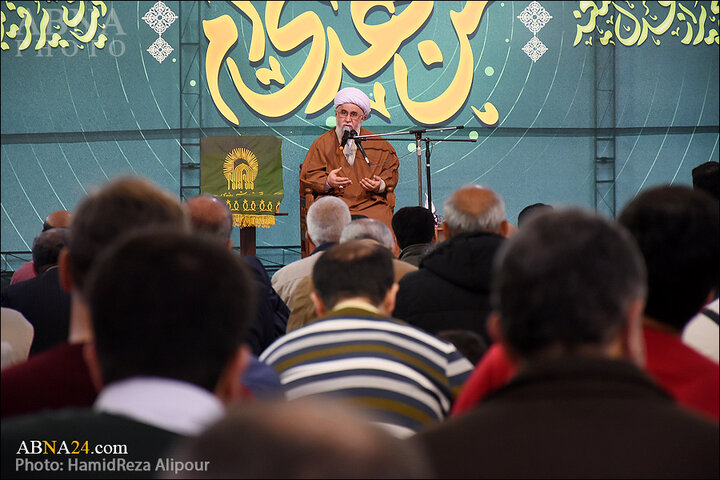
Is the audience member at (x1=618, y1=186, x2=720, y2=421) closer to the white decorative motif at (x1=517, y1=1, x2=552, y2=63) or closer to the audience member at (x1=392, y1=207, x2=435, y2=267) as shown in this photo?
the audience member at (x1=392, y1=207, x2=435, y2=267)

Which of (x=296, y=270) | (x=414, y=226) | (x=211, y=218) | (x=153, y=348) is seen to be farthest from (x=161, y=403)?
(x=414, y=226)

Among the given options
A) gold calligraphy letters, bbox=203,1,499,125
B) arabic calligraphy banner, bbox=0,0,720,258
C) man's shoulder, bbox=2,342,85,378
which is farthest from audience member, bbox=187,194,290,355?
gold calligraphy letters, bbox=203,1,499,125

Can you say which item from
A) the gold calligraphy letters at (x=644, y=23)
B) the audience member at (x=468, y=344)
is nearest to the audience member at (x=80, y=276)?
the audience member at (x=468, y=344)

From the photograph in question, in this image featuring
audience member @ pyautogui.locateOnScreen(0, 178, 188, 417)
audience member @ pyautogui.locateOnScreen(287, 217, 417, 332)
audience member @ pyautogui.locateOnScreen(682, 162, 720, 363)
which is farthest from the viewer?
audience member @ pyautogui.locateOnScreen(287, 217, 417, 332)

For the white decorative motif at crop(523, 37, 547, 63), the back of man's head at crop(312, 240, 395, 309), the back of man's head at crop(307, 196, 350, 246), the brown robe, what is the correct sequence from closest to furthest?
the back of man's head at crop(312, 240, 395, 309), the back of man's head at crop(307, 196, 350, 246), the brown robe, the white decorative motif at crop(523, 37, 547, 63)

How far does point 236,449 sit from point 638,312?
0.70 meters

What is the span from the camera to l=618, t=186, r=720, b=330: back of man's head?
1479 mm

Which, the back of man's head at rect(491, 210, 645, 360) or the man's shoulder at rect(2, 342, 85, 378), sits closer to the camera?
the back of man's head at rect(491, 210, 645, 360)

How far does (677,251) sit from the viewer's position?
150 centimetres

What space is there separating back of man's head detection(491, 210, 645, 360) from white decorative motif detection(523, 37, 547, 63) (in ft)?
23.4

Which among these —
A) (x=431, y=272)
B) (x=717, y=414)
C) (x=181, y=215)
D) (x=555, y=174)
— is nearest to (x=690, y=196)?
(x=717, y=414)

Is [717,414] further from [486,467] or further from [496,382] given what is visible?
[486,467]

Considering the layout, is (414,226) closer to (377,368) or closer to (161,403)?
(377,368)

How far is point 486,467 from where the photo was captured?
96 cm
